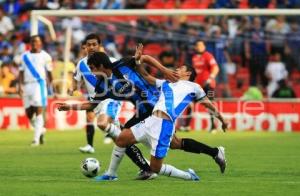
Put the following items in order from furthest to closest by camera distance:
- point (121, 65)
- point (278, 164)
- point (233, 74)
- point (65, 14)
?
point (233, 74)
point (65, 14)
point (278, 164)
point (121, 65)

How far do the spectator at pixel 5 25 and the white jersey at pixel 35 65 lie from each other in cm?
917

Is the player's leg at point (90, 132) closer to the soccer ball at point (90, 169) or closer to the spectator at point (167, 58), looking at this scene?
the soccer ball at point (90, 169)

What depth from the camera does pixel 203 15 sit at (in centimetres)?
2497

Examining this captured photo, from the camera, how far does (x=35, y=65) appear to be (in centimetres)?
2022

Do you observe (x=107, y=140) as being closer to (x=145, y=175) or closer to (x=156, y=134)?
(x=145, y=175)

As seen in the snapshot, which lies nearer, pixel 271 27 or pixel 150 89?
pixel 150 89

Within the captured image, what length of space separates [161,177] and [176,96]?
4.20ft

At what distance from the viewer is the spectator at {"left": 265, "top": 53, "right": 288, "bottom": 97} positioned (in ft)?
85.1

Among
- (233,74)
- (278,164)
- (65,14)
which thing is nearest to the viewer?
(278,164)

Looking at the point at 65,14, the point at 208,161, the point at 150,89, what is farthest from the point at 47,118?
the point at 150,89

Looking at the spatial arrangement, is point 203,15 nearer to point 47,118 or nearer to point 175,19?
point 175,19

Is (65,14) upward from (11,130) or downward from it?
upward

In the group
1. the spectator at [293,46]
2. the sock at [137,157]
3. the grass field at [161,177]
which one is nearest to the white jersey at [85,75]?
the grass field at [161,177]

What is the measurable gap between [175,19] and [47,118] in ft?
15.3
